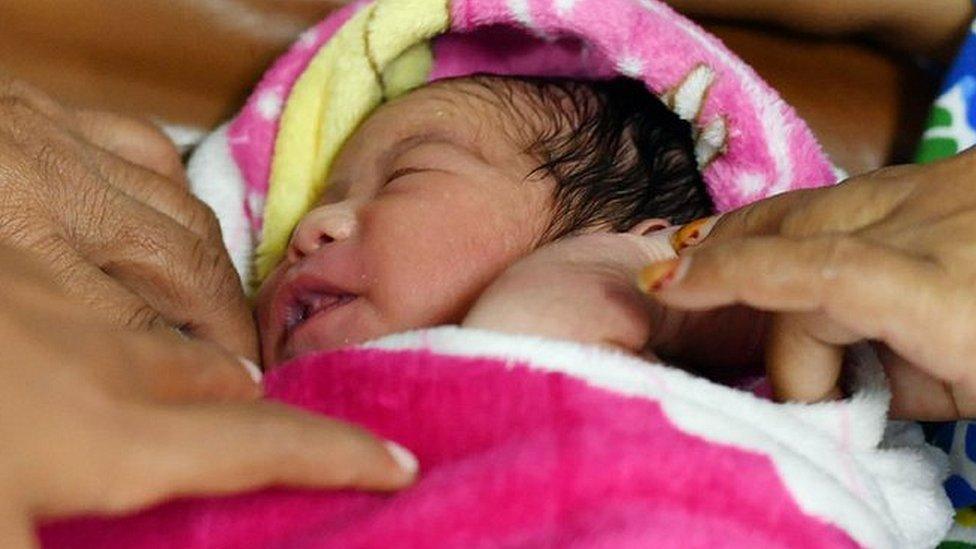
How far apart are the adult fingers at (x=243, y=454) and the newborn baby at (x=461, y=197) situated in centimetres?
26

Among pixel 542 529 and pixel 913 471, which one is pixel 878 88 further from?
pixel 542 529

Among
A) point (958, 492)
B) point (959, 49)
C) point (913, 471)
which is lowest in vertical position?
point (958, 492)

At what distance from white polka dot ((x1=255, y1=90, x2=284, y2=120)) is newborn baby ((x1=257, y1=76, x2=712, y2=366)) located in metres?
0.16

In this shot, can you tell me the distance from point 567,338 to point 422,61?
0.55m

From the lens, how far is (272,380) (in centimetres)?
67

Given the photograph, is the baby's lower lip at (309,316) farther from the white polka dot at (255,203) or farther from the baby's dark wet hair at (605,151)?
the white polka dot at (255,203)

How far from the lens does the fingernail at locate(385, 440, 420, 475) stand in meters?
0.57

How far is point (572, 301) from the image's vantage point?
688 mm

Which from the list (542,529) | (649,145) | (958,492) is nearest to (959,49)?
(649,145)

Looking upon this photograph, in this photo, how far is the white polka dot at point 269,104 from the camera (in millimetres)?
1162

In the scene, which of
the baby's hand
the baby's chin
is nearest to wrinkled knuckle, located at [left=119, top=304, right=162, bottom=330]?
the baby's chin

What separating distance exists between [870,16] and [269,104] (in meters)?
0.64

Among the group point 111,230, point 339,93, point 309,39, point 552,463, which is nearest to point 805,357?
point 552,463

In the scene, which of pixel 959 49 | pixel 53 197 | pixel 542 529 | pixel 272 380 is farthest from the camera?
pixel 959 49
